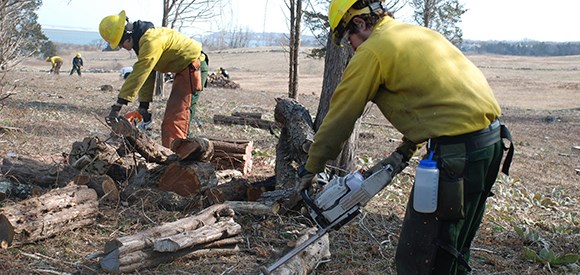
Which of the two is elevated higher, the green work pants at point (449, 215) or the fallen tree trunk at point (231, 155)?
the green work pants at point (449, 215)

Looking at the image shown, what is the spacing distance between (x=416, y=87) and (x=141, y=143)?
10.3 feet

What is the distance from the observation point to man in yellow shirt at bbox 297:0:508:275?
120 inches

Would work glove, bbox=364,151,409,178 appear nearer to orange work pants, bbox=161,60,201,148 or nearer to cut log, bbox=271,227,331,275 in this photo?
cut log, bbox=271,227,331,275

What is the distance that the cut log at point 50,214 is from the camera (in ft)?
13.5

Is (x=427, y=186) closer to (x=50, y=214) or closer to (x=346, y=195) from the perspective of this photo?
(x=346, y=195)

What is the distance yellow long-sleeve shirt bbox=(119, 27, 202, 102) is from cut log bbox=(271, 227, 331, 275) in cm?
284

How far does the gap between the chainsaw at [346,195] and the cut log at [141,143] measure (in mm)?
2443

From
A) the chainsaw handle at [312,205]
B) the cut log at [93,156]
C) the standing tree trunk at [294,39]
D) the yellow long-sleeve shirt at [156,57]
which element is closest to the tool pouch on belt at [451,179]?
the chainsaw handle at [312,205]

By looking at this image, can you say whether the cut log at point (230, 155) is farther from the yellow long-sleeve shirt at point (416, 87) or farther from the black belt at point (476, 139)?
the black belt at point (476, 139)

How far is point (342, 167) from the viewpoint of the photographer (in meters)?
6.23

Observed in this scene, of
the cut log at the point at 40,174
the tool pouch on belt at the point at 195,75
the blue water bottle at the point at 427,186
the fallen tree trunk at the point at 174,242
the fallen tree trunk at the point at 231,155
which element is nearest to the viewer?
the blue water bottle at the point at 427,186

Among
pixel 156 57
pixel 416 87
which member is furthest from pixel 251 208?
pixel 156 57

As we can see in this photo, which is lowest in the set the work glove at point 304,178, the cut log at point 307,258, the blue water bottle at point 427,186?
the cut log at point 307,258

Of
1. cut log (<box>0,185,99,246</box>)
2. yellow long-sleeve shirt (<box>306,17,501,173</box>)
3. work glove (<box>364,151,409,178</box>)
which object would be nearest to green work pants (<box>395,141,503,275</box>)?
yellow long-sleeve shirt (<box>306,17,501,173</box>)
